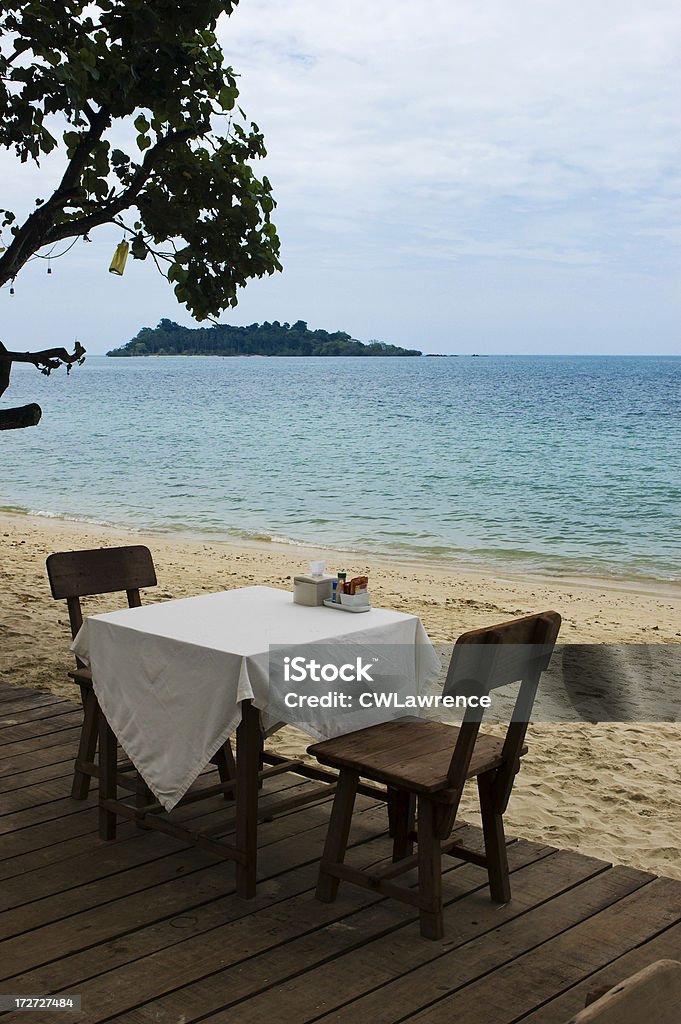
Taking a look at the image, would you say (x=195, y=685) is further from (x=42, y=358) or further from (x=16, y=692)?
(x=42, y=358)

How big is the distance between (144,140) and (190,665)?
359cm

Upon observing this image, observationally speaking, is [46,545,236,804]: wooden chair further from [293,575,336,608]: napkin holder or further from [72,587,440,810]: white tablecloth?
[293,575,336,608]: napkin holder

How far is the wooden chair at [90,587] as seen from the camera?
3.46 metres

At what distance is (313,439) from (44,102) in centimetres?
2670

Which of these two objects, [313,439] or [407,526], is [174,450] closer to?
[313,439]

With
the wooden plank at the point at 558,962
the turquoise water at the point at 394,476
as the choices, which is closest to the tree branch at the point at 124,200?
the wooden plank at the point at 558,962

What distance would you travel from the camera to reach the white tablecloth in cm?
284

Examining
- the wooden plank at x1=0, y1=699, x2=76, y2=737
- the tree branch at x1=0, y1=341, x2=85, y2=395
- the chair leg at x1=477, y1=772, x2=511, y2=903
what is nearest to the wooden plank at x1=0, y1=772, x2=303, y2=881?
the wooden plank at x1=0, y1=699, x2=76, y2=737

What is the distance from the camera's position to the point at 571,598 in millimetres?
9492

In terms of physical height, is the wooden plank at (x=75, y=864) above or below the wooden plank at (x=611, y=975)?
below

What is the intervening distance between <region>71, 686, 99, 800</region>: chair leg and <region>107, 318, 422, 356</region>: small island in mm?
66417

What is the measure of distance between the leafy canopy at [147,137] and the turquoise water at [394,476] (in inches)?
274

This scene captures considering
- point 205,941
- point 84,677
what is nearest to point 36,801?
point 84,677

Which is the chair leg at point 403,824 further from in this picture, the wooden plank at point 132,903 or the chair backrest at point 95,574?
the chair backrest at point 95,574
